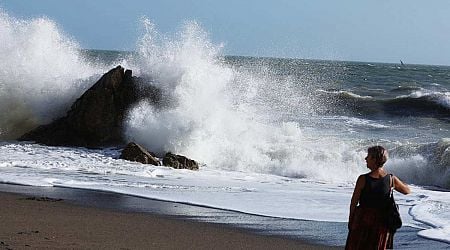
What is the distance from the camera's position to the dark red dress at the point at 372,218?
4.91m

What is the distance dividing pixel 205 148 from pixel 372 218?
9.47 meters

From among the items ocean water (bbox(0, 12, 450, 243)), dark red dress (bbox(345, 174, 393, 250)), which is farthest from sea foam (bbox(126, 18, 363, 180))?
dark red dress (bbox(345, 174, 393, 250))

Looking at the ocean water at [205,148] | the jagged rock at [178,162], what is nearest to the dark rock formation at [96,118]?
the ocean water at [205,148]

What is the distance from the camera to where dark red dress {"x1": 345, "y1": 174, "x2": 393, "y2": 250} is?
4906 mm

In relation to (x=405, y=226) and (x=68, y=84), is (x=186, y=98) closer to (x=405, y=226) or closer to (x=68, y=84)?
(x=68, y=84)

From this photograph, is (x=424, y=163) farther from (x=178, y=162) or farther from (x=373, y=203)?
(x=373, y=203)

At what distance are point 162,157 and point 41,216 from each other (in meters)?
6.26

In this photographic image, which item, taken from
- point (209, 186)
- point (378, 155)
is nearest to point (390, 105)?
point (209, 186)

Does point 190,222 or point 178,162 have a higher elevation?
point 178,162

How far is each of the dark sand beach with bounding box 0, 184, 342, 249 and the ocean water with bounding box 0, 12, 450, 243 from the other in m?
1.38

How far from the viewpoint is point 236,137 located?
15.1 m

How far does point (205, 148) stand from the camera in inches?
564

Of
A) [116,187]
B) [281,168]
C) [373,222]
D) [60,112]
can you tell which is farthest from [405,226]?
[60,112]

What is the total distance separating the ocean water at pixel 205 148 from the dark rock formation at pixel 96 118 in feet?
0.94
